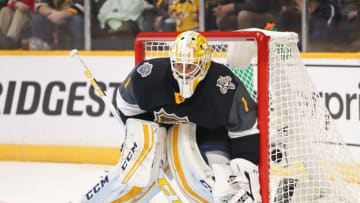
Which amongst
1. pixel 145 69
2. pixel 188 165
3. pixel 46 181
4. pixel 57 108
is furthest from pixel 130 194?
pixel 57 108

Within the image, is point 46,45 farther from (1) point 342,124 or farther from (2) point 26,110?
(1) point 342,124

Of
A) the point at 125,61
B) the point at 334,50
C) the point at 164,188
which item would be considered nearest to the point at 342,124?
the point at 334,50

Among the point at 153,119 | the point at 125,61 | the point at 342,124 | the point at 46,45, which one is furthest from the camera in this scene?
the point at 46,45

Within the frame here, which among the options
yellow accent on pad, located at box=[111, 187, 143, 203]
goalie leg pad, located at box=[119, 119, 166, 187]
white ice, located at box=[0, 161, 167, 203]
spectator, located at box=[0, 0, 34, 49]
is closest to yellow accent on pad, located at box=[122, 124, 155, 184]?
goalie leg pad, located at box=[119, 119, 166, 187]

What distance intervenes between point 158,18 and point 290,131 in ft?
9.70

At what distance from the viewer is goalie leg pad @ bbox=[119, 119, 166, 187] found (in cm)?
365

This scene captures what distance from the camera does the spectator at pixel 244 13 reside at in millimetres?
6109

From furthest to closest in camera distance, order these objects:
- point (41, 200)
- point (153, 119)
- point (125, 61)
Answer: point (125, 61)
point (41, 200)
point (153, 119)

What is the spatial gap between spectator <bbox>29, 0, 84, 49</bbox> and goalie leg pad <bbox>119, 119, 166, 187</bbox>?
2.92 m

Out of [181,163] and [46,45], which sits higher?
[46,45]

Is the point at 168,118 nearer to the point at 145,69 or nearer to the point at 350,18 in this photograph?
the point at 145,69

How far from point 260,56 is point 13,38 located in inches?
140

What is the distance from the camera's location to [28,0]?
6.70 m

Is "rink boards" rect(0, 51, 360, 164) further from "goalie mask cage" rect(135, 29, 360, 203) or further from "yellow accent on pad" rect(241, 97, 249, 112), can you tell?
"yellow accent on pad" rect(241, 97, 249, 112)
